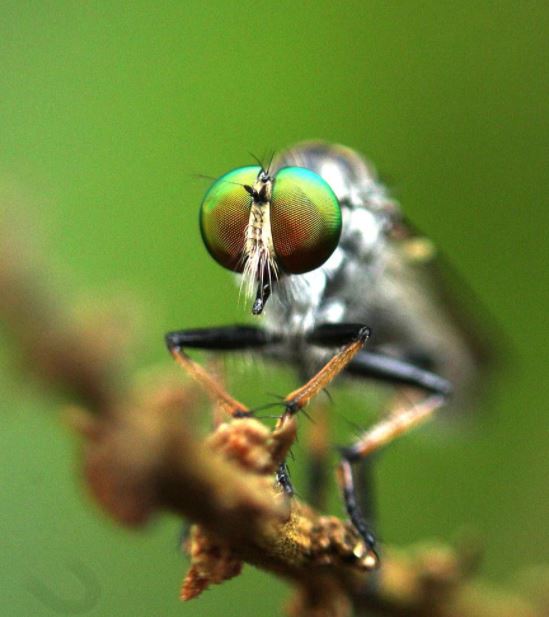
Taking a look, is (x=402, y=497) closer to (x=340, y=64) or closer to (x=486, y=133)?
(x=486, y=133)

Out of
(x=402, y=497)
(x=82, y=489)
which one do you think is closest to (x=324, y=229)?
(x=82, y=489)

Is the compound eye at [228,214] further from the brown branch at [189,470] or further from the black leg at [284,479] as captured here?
the brown branch at [189,470]

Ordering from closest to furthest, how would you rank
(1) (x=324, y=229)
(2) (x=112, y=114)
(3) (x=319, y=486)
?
(1) (x=324, y=229), (3) (x=319, y=486), (2) (x=112, y=114)

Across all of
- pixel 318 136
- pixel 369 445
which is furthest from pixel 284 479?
pixel 318 136

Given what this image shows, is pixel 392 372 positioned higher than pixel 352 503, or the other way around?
pixel 392 372

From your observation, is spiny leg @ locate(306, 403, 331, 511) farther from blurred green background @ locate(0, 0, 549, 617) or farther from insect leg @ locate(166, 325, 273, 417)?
insect leg @ locate(166, 325, 273, 417)

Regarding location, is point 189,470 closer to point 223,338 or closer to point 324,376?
point 324,376

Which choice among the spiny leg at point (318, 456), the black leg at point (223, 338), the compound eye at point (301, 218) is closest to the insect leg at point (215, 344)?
the black leg at point (223, 338)
